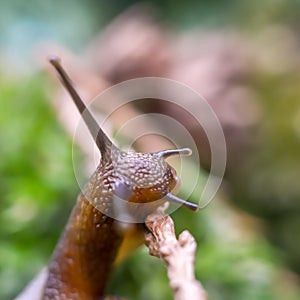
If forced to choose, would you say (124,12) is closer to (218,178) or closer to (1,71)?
(1,71)

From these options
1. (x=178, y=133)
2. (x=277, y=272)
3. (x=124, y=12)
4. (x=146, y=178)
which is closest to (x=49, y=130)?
(x=178, y=133)

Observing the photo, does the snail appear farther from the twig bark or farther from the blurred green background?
the blurred green background

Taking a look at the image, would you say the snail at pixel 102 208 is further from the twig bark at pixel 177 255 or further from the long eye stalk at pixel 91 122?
the twig bark at pixel 177 255

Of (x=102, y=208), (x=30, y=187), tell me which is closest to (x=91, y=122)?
(x=102, y=208)

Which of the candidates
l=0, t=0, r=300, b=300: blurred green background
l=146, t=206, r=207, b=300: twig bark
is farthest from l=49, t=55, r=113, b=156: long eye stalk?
l=0, t=0, r=300, b=300: blurred green background

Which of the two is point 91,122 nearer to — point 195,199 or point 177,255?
point 177,255

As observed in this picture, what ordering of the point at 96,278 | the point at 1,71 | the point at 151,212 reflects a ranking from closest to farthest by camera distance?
the point at 151,212, the point at 96,278, the point at 1,71
